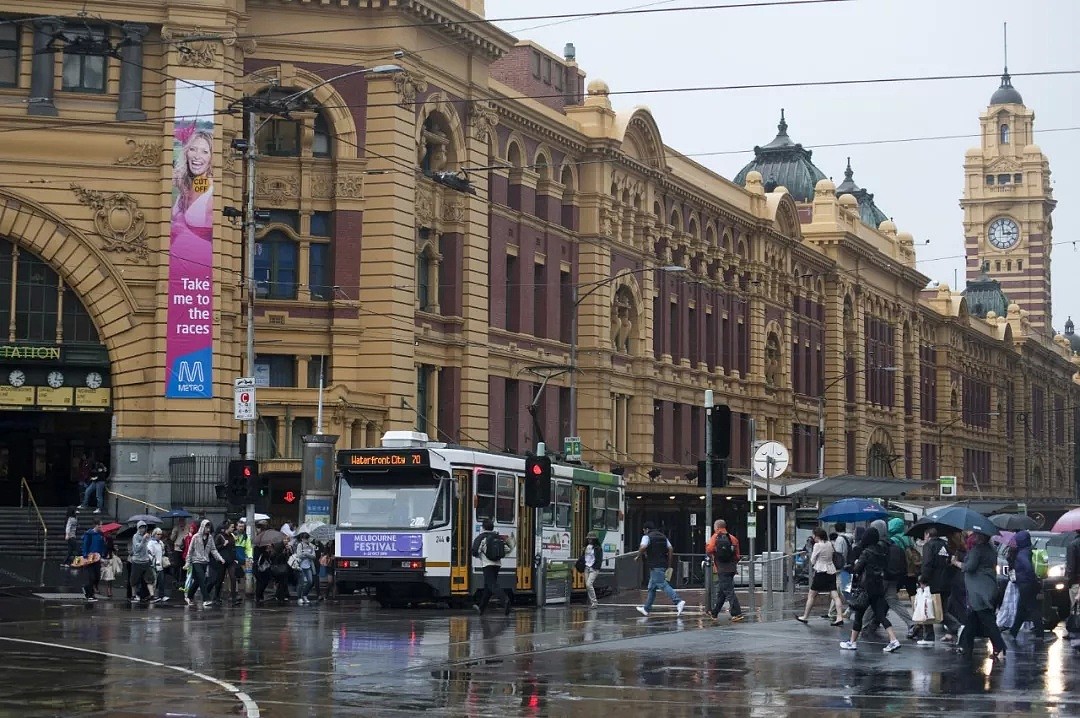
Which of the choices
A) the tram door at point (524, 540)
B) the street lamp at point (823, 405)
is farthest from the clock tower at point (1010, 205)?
the tram door at point (524, 540)

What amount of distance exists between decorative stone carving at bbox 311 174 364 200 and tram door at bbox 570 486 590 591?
36.3 ft

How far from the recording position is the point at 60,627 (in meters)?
26.8

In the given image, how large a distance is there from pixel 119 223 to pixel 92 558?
1097 cm

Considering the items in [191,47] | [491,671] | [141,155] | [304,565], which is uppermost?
[191,47]

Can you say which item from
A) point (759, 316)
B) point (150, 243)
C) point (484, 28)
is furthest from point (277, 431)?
point (759, 316)

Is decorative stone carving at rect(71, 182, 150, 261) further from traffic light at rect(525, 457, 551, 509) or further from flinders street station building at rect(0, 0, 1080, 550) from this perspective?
traffic light at rect(525, 457, 551, 509)

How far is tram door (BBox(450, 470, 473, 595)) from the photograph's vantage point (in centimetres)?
3356

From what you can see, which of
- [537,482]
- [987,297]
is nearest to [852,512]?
[537,482]

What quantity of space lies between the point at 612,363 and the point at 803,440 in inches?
967

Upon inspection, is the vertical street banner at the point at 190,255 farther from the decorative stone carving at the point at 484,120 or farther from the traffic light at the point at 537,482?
the traffic light at the point at 537,482

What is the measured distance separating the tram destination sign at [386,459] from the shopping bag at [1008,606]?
11.1 metres

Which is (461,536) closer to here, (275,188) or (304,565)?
(304,565)

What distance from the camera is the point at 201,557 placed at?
33.7 meters

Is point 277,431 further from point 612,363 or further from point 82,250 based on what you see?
point 612,363
